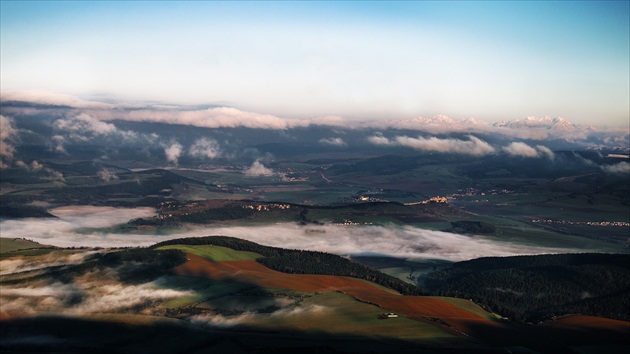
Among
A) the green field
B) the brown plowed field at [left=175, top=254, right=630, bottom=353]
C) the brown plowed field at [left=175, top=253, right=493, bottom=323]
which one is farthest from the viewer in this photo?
the brown plowed field at [left=175, top=253, right=493, bottom=323]

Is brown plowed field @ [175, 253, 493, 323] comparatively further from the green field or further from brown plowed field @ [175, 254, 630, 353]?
the green field

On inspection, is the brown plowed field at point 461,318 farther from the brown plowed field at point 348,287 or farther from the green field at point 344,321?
the green field at point 344,321

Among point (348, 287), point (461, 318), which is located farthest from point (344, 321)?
point (348, 287)

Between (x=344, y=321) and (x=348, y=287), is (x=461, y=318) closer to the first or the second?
(x=344, y=321)

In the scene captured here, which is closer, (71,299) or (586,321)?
(586,321)

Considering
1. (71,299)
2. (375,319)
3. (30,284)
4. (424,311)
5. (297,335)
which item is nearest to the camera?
(297,335)

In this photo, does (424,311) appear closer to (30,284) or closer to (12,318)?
(12,318)

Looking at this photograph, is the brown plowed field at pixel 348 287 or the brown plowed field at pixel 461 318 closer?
the brown plowed field at pixel 461 318

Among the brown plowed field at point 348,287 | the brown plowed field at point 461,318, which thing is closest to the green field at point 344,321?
the brown plowed field at point 461,318

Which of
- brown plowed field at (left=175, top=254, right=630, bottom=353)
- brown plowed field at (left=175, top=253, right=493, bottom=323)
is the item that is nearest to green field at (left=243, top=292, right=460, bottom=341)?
brown plowed field at (left=175, top=254, right=630, bottom=353)

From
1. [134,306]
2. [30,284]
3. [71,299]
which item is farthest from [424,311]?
[30,284]

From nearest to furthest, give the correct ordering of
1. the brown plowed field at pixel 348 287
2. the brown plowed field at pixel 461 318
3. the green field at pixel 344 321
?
1. the green field at pixel 344 321
2. the brown plowed field at pixel 461 318
3. the brown plowed field at pixel 348 287
